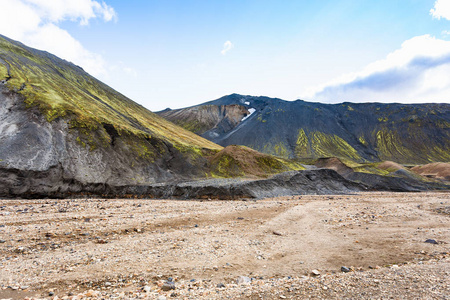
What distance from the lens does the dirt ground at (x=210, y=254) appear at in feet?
22.6

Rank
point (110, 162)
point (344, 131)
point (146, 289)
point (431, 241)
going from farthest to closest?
point (344, 131)
point (110, 162)
point (431, 241)
point (146, 289)

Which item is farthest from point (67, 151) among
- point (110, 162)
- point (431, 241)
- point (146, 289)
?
point (431, 241)

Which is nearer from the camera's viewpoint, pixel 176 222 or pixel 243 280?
pixel 243 280

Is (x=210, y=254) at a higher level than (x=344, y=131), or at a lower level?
lower

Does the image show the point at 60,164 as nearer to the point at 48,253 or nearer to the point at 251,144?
the point at 48,253

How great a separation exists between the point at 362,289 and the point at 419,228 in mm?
13095

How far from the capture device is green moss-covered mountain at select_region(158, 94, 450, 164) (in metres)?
119

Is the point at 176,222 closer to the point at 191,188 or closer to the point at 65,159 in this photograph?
the point at 191,188

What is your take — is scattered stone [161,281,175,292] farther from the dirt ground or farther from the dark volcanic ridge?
the dark volcanic ridge

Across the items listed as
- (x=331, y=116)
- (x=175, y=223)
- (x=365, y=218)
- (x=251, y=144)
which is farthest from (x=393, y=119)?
(x=175, y=223)

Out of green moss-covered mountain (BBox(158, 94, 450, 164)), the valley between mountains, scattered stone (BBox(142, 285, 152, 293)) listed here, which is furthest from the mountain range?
green moss-covered mountain (BBox(158, 94, 450, 164))

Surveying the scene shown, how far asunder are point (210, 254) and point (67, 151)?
32.8 meters

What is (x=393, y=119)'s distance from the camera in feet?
458

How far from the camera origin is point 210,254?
34.2 feet
